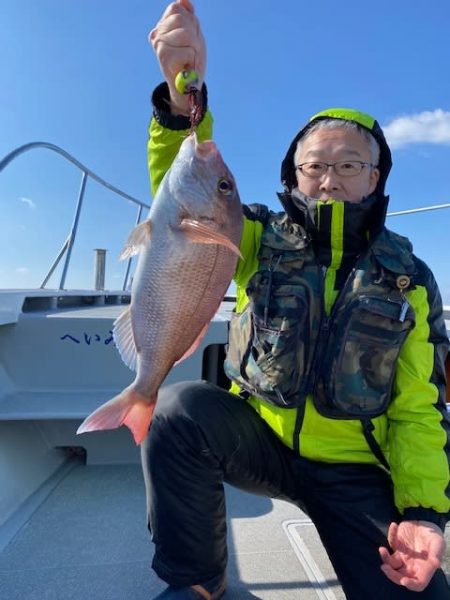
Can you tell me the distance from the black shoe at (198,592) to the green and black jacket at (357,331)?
2.17 ft

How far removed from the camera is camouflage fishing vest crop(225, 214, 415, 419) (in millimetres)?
1965

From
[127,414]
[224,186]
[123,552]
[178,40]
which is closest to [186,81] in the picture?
[178,40]

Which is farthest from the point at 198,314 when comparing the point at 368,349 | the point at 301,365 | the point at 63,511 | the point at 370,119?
the point at 63,511

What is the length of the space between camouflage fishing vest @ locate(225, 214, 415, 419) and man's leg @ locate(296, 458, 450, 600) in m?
0.28

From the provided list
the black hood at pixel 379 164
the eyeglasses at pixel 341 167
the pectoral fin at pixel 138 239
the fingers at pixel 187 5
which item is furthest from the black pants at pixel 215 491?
the fingers at pixel 187 5

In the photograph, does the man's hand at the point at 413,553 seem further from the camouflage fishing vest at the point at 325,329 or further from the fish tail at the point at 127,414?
the fish tail at the point at 127,414

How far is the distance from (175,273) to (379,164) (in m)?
1.16

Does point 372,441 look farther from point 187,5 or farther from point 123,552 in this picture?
point 187,5

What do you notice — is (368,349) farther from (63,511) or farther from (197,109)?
(63,511)

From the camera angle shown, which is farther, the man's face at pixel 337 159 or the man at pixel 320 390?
the man's face at pixel 337 159

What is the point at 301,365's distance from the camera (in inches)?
78.9

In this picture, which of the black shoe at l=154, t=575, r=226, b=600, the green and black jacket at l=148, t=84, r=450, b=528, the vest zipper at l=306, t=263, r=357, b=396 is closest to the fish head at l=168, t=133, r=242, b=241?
the green and black jacket at l=148, t=84, r=450, b=528

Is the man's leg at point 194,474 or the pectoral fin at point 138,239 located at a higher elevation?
the pectoral fin at point 138,239

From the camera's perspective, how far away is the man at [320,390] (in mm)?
1890
